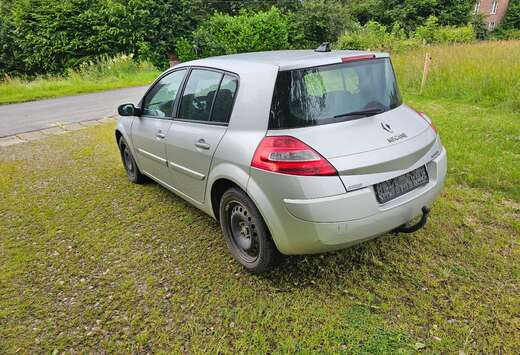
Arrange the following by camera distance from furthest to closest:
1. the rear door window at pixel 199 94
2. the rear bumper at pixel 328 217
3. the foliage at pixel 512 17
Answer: the foliage at pixel 512 17, the rear door window at pixel 199 94, the rear bumper at pixel 328 217

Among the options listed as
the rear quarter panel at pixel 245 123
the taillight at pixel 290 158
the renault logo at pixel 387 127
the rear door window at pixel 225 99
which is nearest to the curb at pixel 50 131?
the rear door window at pixel 225 99

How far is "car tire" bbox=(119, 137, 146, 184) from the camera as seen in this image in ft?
16.0

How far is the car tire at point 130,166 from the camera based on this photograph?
4.86m

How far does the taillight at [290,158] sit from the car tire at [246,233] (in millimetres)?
411

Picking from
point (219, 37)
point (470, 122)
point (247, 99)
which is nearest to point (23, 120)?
point (247, 99)

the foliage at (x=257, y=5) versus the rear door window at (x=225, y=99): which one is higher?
the foliage at (x=257, y=5)

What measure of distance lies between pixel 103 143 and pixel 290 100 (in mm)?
5883

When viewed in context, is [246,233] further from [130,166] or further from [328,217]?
[130,166]

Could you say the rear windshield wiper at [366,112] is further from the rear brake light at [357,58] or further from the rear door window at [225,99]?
the rear door window at [225,99]

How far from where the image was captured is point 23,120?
9.77 m

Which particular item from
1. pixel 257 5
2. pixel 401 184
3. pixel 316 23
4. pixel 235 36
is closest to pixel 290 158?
pixel 401 184

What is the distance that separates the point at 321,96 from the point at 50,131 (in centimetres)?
812

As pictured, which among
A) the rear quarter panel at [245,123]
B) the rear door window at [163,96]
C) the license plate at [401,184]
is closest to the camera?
the license plate at [401,184]

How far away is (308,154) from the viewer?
7.73ft
